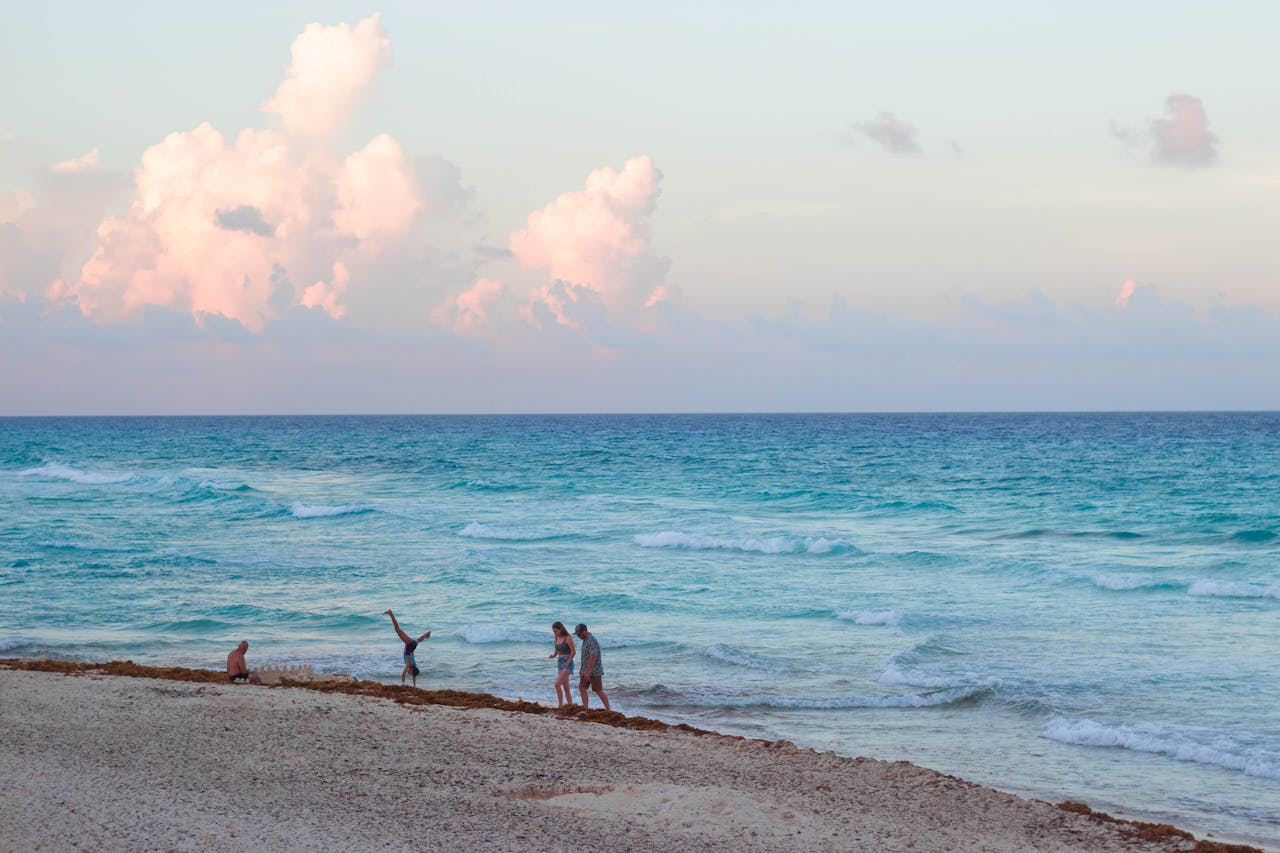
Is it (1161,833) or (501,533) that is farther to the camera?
(501,533)

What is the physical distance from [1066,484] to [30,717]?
4682 cm

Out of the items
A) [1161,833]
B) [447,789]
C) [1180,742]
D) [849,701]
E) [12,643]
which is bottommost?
[12,643]

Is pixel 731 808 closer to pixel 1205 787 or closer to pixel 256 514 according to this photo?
pixel 1205 787

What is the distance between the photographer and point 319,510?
46.7 meters

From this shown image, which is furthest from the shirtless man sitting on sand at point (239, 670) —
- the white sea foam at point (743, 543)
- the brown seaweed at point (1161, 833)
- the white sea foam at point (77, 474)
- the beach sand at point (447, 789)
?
the white sea foam at point (77, 474)

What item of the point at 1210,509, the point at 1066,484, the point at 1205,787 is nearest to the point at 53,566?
the point at 1205,787

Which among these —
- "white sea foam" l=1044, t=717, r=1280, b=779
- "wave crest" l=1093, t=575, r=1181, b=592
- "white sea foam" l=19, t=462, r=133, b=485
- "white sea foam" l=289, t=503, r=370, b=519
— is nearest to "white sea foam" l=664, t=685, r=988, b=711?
"white sea foam" l=1044, t=717, r=1280, b=779

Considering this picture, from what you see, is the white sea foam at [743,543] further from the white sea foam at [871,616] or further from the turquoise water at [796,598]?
the white sea foam at [871,616]

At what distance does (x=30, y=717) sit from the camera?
1470cm

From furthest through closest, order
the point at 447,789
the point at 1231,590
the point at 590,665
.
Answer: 1. the point at 1231,590
2. the point at 590,665
3. the point at 447,789

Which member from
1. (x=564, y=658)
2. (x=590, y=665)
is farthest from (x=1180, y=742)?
(x=564, y=658)

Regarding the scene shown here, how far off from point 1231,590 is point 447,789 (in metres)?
20.9

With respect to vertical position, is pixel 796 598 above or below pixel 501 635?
above

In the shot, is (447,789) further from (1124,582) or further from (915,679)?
(1124,582)
